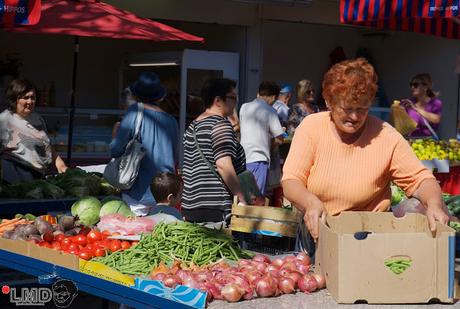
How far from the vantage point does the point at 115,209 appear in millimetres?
6406

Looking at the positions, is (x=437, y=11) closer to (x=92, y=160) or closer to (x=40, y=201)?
(x=40, y=201)

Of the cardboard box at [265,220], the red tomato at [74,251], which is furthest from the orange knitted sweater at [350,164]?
the red tomato at [74,251]

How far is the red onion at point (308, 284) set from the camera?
3984 millimetres

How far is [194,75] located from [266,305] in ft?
31.5

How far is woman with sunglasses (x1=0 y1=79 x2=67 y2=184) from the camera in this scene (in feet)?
25.3

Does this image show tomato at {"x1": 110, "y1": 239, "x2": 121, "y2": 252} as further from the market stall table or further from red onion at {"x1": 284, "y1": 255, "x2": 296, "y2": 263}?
red onion at {"x1": 284, "y1": 255, "x2": 296, "y2": 263}

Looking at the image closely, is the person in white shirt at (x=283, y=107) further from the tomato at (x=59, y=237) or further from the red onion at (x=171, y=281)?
the red onion at (x=171, y=281)

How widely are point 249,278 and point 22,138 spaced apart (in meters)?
4.26

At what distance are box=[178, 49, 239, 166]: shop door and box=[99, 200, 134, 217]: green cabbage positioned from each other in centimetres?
616

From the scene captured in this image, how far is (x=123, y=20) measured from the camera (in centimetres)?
945

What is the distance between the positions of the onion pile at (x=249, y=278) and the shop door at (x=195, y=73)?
8330 mm

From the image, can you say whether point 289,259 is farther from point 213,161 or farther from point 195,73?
point 195,73

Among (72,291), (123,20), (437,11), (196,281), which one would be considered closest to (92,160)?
(123,20)

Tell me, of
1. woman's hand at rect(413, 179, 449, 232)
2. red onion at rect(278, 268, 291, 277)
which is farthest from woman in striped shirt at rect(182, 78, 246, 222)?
woman's hand at rect(413, 179, 449, 232)
